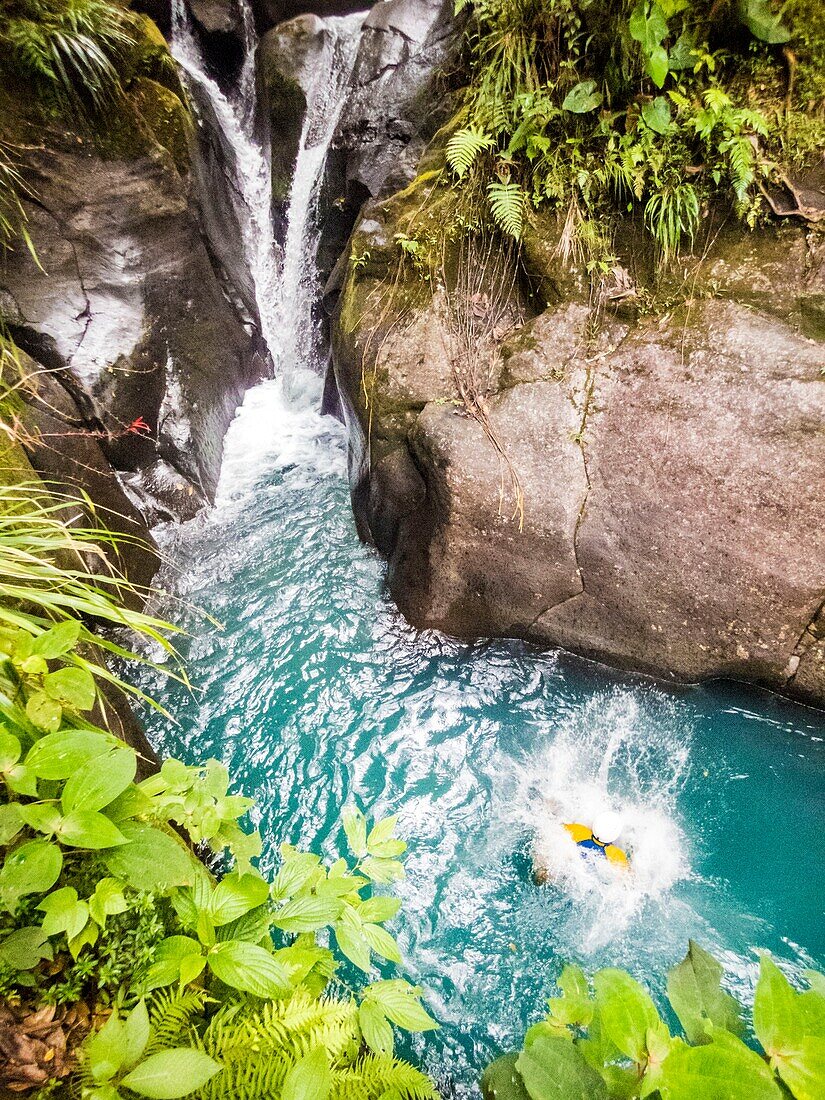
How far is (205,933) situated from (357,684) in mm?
2686

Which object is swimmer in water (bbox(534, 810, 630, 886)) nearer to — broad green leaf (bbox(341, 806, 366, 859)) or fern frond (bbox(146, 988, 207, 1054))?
broad green leaf (bbox(341, 806, 366, 859))

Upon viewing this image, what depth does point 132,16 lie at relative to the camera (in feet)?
15.9

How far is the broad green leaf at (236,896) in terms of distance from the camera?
1.32 metres

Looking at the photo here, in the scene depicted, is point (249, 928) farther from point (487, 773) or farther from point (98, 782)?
point (487, 773)

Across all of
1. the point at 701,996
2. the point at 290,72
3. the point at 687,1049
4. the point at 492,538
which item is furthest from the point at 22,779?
the point at 290,72

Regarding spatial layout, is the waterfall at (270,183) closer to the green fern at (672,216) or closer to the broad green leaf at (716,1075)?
the green fern at (672,216)

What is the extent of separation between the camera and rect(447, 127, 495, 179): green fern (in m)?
3.88

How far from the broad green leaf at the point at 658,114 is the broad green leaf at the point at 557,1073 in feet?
15.3

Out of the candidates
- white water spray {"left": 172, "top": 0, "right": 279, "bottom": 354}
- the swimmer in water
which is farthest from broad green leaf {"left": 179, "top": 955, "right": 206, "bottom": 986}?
white water spray {"left": 172, "top": 0, "right": 279, "bottom": 354}

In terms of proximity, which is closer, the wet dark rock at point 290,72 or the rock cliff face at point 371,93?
the rock cliff face at point 371,93

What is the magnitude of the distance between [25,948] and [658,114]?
200 inches

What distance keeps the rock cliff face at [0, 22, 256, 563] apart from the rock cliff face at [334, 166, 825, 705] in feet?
7.68

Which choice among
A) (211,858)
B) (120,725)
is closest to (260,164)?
(120,725)

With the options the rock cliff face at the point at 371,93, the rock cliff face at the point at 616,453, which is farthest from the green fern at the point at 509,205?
the rock cliff face at the point at 371,93
